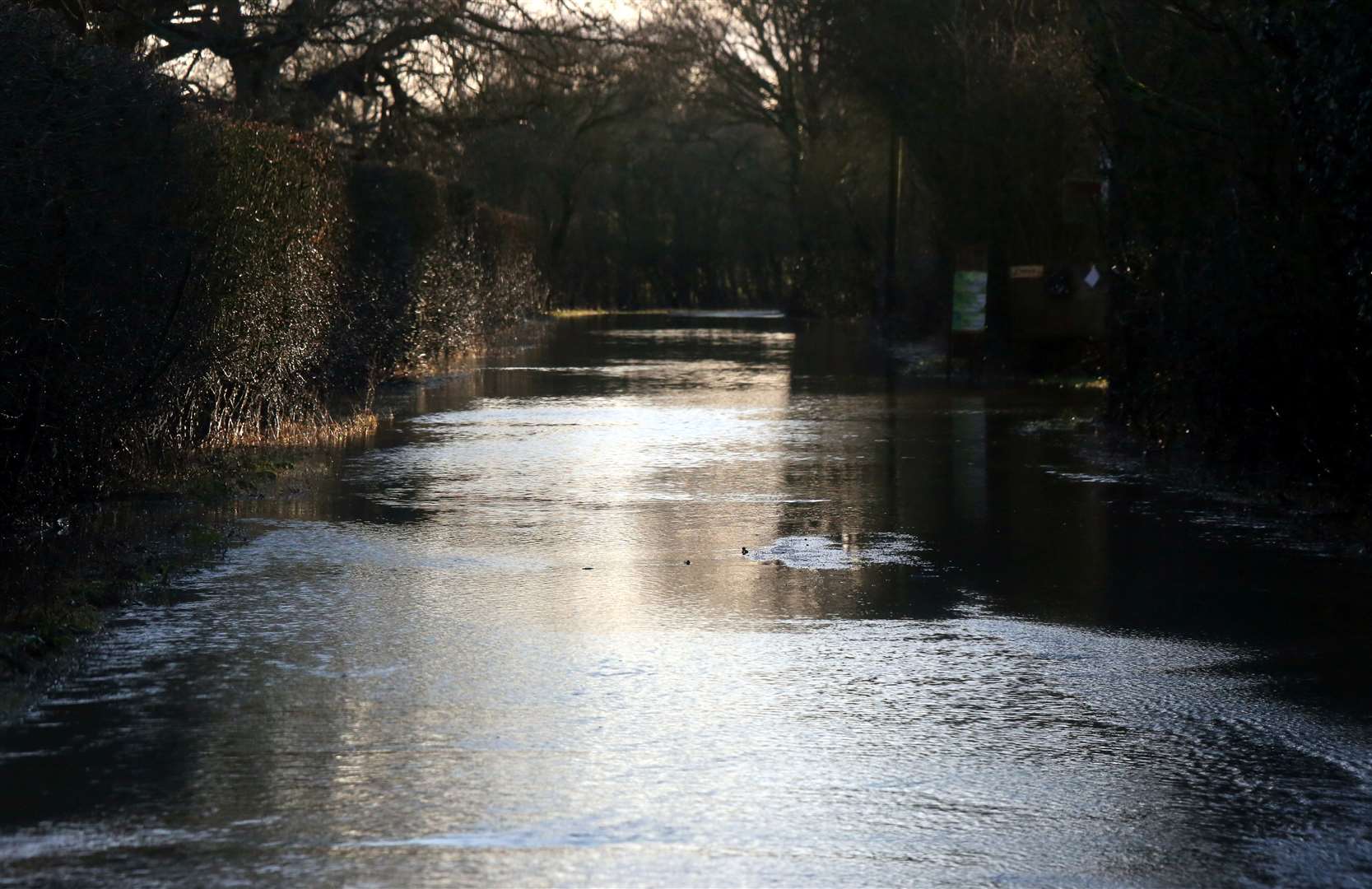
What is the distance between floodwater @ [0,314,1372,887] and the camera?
18.3ft

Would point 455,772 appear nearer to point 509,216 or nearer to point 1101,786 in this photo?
point 1101,786

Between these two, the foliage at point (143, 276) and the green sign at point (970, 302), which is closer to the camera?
A: the foliage at point (143, 276)

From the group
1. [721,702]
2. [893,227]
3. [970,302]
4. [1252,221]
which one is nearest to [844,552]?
[721,702]

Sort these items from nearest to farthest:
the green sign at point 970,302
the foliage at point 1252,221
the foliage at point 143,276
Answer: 1. the foliage at point 143,276
2. the foliage at point 1252,221
3. the green sign at point 970,302

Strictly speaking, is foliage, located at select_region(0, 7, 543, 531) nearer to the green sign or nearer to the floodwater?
the floodwater

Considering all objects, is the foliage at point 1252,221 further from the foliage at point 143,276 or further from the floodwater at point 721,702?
the foliage at point 143,276

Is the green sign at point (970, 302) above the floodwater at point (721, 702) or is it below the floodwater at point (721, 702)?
above

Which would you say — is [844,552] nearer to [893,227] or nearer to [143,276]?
[143,276]

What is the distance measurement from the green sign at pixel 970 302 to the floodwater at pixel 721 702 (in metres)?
14.8

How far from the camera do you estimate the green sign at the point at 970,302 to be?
29.0 m

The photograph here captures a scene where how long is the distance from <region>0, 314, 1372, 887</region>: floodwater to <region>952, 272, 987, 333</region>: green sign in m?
14.8

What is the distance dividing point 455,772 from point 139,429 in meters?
7.52

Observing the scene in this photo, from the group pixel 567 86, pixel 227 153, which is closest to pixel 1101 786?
pixel 227 153

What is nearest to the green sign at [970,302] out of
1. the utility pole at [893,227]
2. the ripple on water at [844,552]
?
the utility pole at [893,227]
